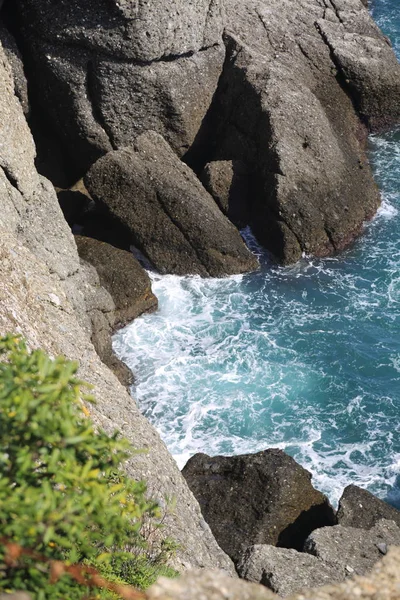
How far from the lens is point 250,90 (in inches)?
992

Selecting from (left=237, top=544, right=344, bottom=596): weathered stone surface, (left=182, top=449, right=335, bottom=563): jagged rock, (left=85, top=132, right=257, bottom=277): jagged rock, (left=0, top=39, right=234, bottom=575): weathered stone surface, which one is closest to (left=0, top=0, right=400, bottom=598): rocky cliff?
(left=85, top=132, right=257, bottom=277): jagged rock

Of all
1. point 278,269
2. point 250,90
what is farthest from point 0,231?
point 250,90

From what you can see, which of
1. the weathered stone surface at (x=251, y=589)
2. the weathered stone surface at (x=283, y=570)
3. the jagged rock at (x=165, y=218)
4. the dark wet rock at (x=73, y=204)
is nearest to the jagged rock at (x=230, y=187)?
the jagged rock at (x=165, y=218)

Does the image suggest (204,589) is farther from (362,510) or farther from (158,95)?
(158,95)

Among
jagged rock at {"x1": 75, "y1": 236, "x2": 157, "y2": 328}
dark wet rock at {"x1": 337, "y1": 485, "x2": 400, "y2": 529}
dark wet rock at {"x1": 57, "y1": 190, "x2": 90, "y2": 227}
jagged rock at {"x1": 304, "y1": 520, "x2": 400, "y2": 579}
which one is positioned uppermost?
dark wet rock at {"x1": 57, "y1": 190, "x2": 90, "y2": 227}

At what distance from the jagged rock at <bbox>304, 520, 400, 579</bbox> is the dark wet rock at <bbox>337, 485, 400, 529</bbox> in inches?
24.0

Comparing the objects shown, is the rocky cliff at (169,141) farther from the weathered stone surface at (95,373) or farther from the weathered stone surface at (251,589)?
the weathered stone surface at (251,589)

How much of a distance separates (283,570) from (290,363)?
8673 millimetres

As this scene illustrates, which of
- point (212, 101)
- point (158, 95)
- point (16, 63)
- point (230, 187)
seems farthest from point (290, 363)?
point (16, 63)

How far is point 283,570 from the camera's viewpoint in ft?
40.1

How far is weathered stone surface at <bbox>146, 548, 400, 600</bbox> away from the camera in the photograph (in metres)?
5.74

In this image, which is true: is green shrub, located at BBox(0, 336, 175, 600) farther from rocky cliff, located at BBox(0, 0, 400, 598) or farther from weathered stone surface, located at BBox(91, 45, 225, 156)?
weathered stone surface, located at BBox(91, 45, 225, 156)

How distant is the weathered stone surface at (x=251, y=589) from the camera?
574cm

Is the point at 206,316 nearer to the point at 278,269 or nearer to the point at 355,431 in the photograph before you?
the point at 278,269
